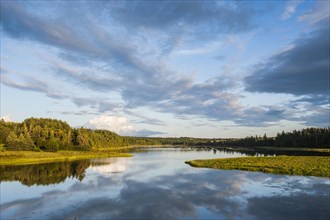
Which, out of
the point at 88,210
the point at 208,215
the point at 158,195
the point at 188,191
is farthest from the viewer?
the point at 188,191

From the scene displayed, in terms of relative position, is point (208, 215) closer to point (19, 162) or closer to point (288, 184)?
point (288, 184)

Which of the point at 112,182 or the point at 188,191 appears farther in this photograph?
the point at 112,182

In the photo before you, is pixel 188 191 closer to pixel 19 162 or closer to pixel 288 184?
pixel 288 184

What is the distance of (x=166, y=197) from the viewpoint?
39.2m

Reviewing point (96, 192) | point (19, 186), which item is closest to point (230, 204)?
point (96, 192)

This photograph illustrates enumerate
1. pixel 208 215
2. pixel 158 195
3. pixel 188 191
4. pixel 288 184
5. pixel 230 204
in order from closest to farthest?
pixel 208 215 → pixel 230 204 → pixel 158 195 → pixel 188 191 → pixel 288 184

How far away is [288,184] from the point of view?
46906 millimetres

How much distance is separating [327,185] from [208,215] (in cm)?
2491

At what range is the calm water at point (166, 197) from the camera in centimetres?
3053

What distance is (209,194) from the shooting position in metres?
40.8

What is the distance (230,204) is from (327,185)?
19.6 metres

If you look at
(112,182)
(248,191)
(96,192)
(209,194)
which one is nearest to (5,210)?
(96,192)

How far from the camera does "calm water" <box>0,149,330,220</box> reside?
30.5m

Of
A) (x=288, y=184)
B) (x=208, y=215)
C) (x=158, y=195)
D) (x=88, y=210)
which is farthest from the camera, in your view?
(x=288, y=184)
